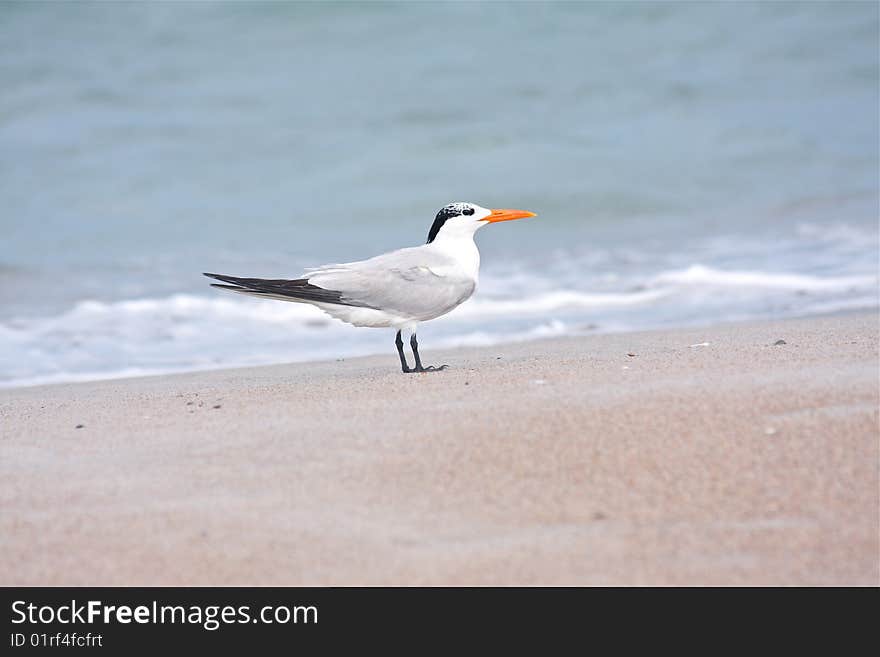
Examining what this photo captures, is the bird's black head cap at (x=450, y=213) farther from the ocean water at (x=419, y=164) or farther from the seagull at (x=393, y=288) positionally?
the ocean water at (x=419, y=164)

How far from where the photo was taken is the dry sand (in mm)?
2355

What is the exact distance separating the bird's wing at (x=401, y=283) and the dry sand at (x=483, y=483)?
2.39ft

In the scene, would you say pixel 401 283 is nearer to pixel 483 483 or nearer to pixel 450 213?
pixel 450 213

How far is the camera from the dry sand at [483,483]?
7.73 ft

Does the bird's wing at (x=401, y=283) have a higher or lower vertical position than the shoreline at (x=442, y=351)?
lower

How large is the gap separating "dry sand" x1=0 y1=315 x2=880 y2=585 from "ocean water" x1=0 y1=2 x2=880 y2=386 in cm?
253

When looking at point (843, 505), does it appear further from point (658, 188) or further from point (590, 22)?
point (590, 22)

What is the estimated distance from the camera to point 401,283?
187 inches

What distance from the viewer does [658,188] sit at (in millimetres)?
11016

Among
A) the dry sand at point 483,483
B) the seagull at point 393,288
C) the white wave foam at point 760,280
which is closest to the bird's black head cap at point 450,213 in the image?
the seagull at point 393,288

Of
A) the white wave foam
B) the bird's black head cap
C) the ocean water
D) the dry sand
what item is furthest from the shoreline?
the dry sand

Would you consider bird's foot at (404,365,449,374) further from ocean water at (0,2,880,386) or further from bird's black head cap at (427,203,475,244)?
ocean water at (0,2,880,386)

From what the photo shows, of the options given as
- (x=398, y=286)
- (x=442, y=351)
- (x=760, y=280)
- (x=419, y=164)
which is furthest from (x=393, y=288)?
(x=419, y=164)
